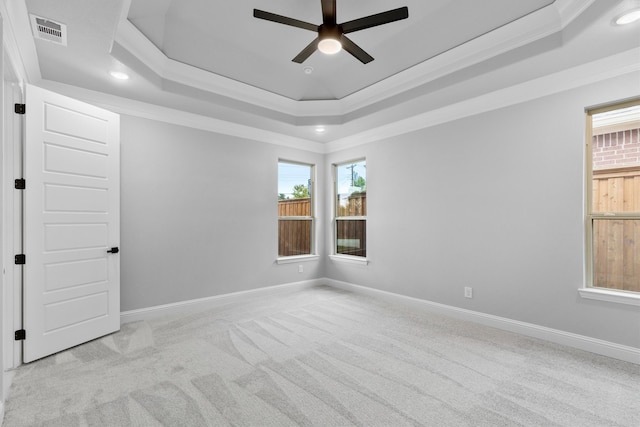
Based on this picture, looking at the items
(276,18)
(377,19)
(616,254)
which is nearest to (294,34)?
(276,18)

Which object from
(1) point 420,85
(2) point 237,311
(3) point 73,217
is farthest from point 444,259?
(3) point 73,217

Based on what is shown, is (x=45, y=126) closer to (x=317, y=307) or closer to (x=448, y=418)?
(x=317, y=307)

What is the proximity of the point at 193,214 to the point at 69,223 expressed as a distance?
4.51 feet

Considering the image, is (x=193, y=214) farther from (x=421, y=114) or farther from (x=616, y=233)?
(x=616, y=233)

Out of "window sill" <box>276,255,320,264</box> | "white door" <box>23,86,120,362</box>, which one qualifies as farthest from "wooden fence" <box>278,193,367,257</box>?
"white door" <box>23,86,120,362</box>

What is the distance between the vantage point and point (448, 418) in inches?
76.0

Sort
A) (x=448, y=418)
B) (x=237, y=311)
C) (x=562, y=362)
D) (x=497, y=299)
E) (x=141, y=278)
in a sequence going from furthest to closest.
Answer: (x=237, y=311), (x=141, y=278), (x=497, y=299), (x=562, y=362), (x=448, y=418)

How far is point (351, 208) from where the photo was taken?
5.35 m

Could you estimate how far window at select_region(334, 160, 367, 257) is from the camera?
5.11 metres

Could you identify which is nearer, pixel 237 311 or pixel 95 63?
pixel 95 63

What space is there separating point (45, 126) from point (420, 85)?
12.3 ft

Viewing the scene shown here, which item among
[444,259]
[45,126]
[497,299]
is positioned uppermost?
[45,126]

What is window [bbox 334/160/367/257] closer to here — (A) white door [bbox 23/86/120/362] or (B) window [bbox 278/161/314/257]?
(B) window [bbox 278/161/314/257]

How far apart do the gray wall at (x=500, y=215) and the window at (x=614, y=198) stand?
0.38ft
